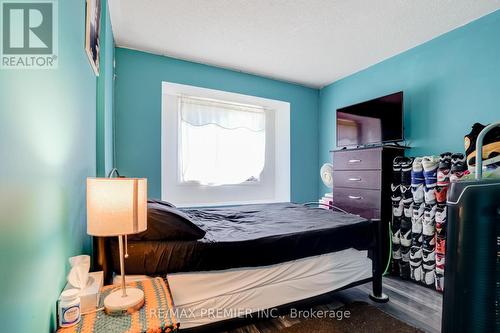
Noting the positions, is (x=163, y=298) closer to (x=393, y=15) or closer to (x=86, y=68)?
(x=86, y=68)

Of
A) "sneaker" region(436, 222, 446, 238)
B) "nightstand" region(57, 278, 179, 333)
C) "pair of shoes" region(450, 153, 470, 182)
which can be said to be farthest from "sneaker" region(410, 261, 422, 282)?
"nightstand" region(57, 278, 179, 333)

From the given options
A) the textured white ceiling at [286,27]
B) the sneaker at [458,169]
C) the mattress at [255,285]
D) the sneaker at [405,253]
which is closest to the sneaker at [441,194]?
the sneaker at [458,169]

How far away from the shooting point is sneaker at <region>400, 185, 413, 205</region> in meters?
2.58

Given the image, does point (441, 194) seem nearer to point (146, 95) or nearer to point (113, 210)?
point (113, 210)

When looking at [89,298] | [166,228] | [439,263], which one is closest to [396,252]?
[439,263]

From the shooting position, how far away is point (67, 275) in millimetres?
1069

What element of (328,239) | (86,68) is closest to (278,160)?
(328,239)

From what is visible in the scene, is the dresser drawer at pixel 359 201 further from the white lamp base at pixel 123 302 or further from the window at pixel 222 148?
the white lamp base at pixel 123 302

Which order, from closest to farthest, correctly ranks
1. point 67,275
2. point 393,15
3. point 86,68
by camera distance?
point 67,275, point 86,68, point 393,15

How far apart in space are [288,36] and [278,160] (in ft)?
6.53

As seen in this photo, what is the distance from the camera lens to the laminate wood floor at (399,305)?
1740 mm

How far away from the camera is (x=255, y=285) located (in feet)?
5.40

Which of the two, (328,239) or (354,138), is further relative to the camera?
(354,138)

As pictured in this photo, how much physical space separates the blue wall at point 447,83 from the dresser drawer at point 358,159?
49 centimetres
